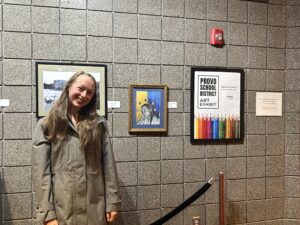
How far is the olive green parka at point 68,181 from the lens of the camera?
1.67 m

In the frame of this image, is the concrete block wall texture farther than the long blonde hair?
Yes

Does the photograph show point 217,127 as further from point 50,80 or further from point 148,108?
point 50,80

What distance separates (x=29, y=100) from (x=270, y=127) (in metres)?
1.97

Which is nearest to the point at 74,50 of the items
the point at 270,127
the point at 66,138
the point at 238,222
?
the point at 66,138

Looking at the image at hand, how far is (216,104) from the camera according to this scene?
8.43 feet

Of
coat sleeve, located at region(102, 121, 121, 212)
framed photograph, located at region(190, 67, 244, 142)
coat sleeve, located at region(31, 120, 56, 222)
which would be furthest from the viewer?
framed photograph, located at region(190, 67, 244, 142)

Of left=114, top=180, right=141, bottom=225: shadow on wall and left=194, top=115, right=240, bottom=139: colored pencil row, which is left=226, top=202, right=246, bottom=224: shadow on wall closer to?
left=194, top=115, right=240, bottom=139: colored pencil row

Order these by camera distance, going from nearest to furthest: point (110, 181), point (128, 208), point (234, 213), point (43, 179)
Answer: point (43, 179)
point (110, 181)
point (128, 208)
point (234, 213)

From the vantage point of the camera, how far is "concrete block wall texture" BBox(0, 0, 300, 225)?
7.00 ft

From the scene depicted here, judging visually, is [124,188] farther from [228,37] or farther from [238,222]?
[228,37]

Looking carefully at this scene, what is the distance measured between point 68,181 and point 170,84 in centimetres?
113

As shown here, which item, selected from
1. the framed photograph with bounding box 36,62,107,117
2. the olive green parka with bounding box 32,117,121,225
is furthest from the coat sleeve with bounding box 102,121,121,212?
the framed photograph with bounding box 36,62,107,117

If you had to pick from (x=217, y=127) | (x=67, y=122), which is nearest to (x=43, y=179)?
(x=67, y=122)

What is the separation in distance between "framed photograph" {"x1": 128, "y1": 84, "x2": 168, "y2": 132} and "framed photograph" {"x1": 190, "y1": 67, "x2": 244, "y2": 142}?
0.25m
